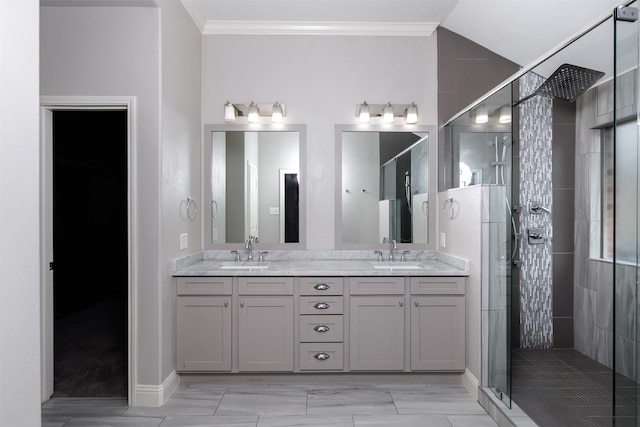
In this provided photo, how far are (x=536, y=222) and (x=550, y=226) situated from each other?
12 cm

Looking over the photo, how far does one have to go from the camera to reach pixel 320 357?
9.78 ft

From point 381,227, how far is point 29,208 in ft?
8.89

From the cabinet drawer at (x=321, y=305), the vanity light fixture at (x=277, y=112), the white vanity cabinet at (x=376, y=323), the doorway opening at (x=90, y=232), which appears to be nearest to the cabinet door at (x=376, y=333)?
the white vanity cabinet at (x=376, y=323)

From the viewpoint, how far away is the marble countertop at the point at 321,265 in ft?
9.77

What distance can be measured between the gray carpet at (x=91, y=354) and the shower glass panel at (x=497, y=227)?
2516mm

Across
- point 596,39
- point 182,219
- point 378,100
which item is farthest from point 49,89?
point 596,39

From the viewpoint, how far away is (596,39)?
229 centimetres

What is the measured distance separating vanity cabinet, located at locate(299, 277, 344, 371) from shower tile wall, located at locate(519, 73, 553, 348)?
1.62 m

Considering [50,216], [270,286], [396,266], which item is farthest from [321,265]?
[50,216]

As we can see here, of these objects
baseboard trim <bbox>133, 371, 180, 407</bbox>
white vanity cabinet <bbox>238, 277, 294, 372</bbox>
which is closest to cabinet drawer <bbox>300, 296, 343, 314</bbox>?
white vanity cabinet <bbox>238, 277, 294, 372</bbox>

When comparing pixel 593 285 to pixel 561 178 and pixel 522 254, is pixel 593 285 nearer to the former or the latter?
pixel 522 254

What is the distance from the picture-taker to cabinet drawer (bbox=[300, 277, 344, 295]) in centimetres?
299

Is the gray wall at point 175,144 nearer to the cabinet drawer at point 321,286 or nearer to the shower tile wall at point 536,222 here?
the cabinet drawer at point 321,286

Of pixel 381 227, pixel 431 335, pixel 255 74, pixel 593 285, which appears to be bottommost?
pixel 431 335
